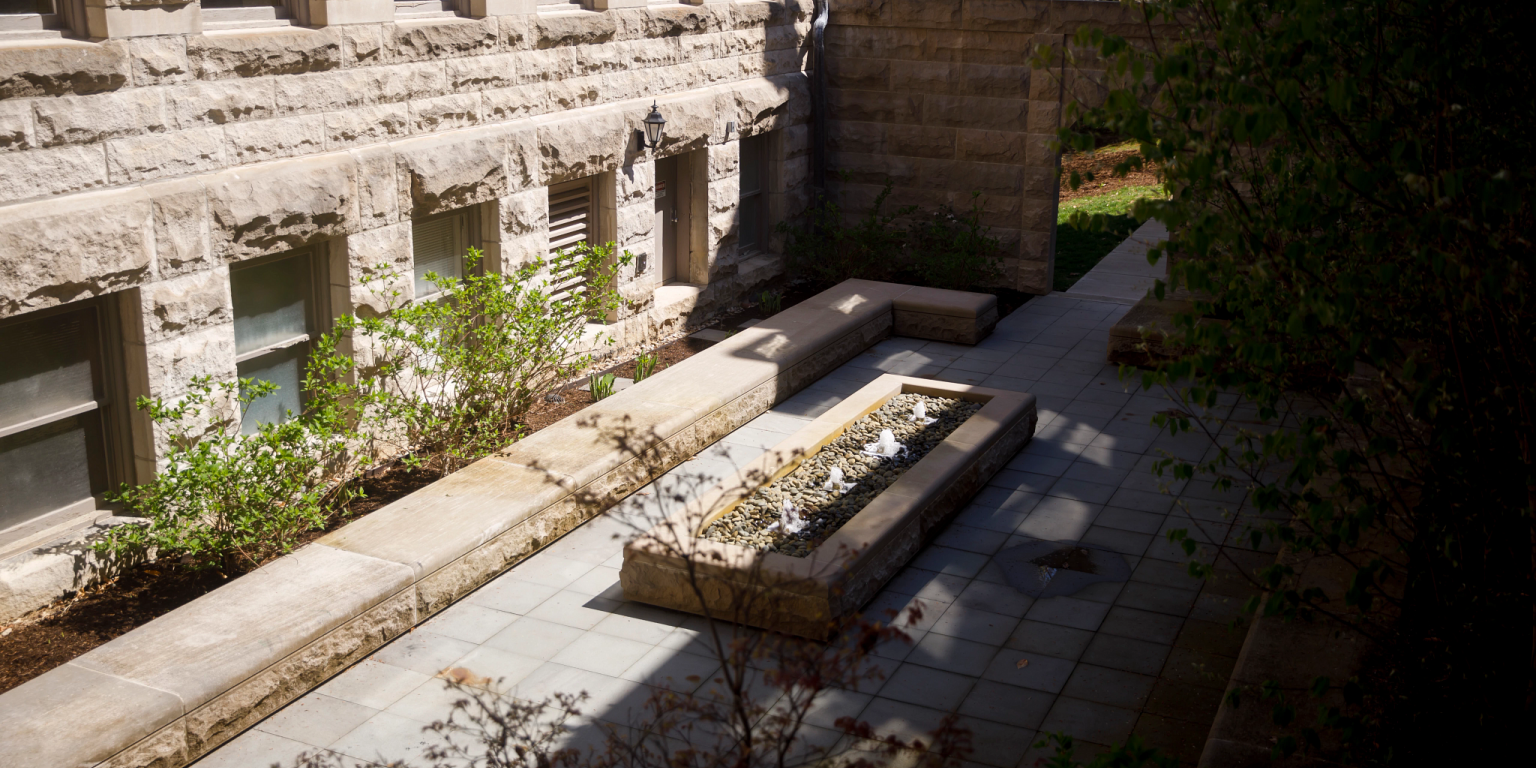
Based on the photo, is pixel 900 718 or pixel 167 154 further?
pixel 167 154

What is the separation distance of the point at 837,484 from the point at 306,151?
Answer: 4045 millimetres

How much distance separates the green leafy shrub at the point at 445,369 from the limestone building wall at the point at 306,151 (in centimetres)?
38

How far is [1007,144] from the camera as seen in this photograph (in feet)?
46.0

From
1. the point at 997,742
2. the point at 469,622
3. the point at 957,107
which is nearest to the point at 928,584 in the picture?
the point at 997,742

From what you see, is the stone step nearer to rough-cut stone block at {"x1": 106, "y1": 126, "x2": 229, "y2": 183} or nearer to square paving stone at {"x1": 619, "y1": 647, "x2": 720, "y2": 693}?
rough-cut stone block at {"x1": 106, "y1": 126, "x2": 229, "y2": 183}

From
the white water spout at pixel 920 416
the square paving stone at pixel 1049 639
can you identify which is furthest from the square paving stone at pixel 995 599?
the white water spout at pixel 920 416

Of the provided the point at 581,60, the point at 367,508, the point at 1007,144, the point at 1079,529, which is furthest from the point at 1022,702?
the point at 1007,144

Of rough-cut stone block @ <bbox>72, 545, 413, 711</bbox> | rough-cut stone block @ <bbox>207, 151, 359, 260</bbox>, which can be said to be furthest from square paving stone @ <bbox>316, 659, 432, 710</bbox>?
rough-cut stone block @ <bbox>207, 151, 359, 260</bbox>

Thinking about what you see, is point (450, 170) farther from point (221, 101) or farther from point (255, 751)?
point (255, 751)

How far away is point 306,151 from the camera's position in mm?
8180

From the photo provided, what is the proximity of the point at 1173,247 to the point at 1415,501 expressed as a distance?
4.10 metres

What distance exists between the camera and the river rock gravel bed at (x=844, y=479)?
7738 millimetres

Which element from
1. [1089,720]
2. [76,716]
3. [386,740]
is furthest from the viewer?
[1089,720]

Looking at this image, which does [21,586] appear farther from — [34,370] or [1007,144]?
[1007,144]
